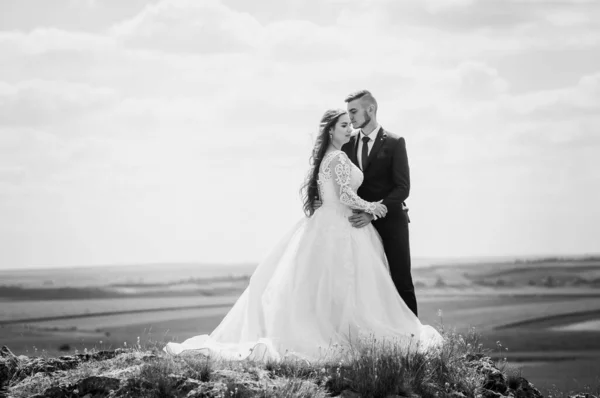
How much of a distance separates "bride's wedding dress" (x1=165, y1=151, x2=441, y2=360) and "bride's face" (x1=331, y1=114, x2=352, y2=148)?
0.81 feet

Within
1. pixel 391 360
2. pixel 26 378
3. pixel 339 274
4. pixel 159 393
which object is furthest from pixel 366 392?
pixel 26 378

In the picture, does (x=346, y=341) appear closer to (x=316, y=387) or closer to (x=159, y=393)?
(x=316, y=387)

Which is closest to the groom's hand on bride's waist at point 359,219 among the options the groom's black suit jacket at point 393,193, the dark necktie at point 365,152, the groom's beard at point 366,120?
the groom's black suit jacket at point 393,193

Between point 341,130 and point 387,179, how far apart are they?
5.16 feet

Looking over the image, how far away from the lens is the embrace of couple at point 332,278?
35.7 ft

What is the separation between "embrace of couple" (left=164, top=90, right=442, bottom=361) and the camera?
35.7 ft

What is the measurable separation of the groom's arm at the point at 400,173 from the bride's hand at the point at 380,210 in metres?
0.40

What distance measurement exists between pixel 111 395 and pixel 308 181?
438 centimetres

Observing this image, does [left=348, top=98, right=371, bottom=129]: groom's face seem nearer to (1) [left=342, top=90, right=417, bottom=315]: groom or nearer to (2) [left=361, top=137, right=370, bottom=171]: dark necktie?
(1) [left=342, top=90, right=417, bottom=315]: groom

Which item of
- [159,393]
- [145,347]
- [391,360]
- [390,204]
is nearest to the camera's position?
[159,393]

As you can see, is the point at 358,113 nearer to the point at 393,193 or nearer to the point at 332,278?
the point at 393,193

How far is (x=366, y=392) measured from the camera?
984 centimetres

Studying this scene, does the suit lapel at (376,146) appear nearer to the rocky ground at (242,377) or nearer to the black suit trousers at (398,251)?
the black suit trousers at (398,251)

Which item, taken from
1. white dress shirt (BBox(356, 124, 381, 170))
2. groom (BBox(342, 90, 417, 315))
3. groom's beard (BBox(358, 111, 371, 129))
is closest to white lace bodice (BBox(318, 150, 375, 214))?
groom (BBox(342, 90, 417, 315))
